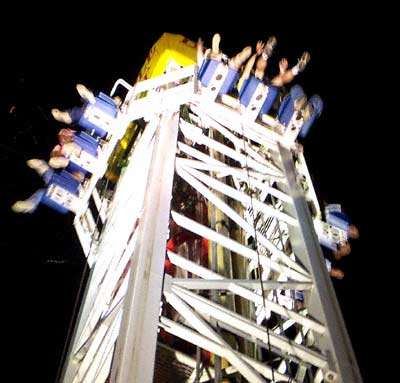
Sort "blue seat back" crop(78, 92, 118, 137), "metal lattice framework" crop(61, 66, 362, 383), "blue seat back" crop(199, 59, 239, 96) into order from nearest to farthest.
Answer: "metal lattice framework" crop(61, 66, 362, 383) → "blue seat back" crop(199, 59, 239, 96) → "blue seat back" crop(78, 92, 118, 137)

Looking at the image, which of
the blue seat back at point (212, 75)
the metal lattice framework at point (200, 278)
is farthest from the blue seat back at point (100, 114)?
the blue seat back at point (212, 75)

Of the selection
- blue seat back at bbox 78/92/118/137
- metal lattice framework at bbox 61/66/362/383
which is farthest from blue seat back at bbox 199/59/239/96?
blue seat back at bbox 78/92/118/137

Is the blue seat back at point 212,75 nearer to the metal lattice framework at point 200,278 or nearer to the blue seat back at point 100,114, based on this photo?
the metal lattice framework at point 200,278

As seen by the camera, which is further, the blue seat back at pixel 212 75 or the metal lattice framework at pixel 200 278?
the blue seat back at pixel 212 75

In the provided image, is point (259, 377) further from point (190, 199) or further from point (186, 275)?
point (190, 199)

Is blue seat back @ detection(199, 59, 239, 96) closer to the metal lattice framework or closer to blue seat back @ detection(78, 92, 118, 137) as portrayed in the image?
the metal lattice framework

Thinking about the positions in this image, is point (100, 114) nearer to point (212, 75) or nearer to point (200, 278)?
point (212, 75)

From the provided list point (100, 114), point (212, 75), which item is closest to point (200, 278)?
point (212, 75)

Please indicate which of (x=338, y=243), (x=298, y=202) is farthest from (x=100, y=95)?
(x=338, y=243)

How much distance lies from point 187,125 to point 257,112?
1003 millimetres

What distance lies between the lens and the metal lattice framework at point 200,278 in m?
2.76

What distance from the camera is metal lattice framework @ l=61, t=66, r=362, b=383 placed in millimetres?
2756

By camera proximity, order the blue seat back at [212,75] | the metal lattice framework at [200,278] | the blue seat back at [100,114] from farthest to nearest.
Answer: the blue seat back at [100,114] → the blue seat back at [212,75] → the metal lattice framework at [200,278]

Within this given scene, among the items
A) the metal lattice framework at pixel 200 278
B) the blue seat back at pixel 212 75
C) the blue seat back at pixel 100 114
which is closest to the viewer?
the metal lattice framework at pixel 200 278
